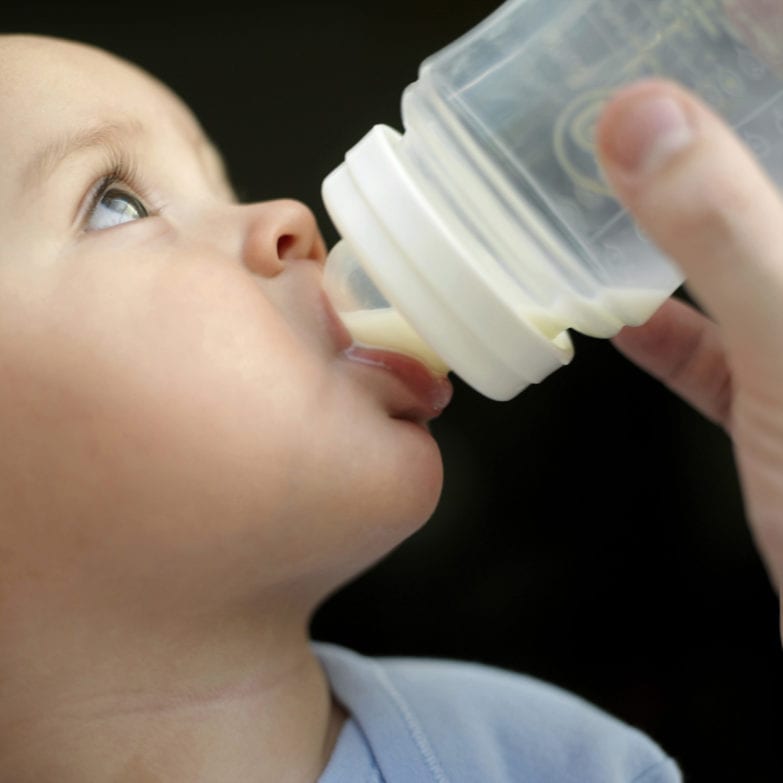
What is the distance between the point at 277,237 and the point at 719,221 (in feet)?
1.11

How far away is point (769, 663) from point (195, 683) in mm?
756

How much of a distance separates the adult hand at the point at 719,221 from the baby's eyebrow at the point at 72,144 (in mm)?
406

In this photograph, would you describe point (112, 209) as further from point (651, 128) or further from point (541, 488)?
point (541, 488)

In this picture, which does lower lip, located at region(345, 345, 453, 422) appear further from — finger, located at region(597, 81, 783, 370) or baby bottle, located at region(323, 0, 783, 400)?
finger, located at region(597, 81, 783, 370)

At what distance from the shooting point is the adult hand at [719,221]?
1.81ft

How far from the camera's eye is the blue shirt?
94 centimetres

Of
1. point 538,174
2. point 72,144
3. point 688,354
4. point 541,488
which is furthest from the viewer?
point 541,488

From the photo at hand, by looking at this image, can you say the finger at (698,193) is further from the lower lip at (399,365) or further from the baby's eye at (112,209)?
the baby's eye at (112,209)

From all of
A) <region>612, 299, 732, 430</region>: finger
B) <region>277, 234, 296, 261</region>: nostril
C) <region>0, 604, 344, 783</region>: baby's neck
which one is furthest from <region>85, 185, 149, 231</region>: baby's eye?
<region>612, 299, 732, 430</region>: finger

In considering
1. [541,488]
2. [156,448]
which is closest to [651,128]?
[156,448]

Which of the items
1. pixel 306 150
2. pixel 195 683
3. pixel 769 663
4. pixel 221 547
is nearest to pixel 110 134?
pixel 221 547

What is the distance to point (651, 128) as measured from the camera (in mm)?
547

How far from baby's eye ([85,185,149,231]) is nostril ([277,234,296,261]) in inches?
4.3

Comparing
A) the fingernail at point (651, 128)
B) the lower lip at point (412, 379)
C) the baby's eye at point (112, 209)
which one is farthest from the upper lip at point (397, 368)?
the fingernail at point (651, 128)
